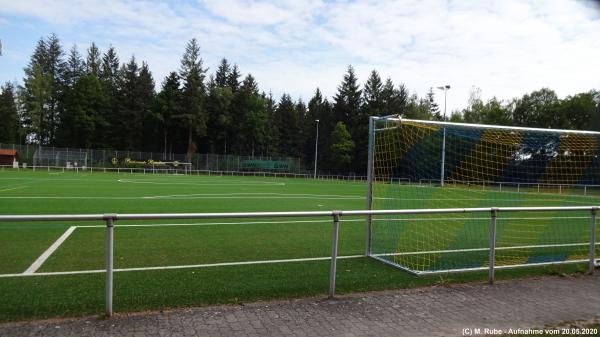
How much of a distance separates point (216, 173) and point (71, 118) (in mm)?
26533

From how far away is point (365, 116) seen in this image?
86.8 meters

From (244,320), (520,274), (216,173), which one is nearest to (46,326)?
(244,320)

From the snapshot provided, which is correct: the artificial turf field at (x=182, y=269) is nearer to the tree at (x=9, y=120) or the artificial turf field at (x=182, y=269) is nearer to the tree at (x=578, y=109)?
the tree at (x=578, y=109)

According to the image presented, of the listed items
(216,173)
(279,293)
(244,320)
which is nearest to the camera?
(244,320)

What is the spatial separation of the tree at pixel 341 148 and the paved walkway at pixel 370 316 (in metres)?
74.4

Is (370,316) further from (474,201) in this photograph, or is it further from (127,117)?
(127,117)

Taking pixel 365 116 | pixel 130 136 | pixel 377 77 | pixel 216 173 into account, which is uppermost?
pixel 377 77

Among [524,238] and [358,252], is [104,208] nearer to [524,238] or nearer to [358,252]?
[358,252]

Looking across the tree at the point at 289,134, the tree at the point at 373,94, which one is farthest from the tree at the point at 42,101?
the tree at the point at 373,94

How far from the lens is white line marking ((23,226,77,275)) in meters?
7.32

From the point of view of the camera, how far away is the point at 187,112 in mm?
80688

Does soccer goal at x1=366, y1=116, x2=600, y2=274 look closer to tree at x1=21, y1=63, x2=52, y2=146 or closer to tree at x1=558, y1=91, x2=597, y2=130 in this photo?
tree at x1=558, y1=91, x2=597, y2=130

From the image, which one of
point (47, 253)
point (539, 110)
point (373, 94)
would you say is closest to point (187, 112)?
point (373, 94)

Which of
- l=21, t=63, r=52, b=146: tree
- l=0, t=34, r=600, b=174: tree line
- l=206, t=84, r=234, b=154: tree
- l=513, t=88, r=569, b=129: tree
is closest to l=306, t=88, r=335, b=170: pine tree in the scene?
l=0, t=34, r=600, b=174: tree line
